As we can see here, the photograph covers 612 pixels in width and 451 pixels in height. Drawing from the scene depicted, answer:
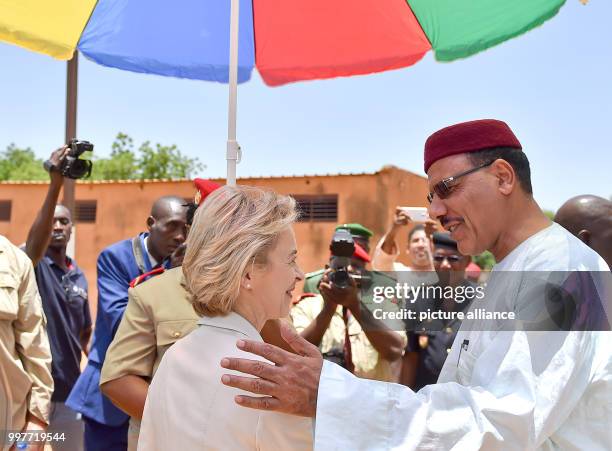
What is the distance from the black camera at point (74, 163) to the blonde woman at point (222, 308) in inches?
82.1

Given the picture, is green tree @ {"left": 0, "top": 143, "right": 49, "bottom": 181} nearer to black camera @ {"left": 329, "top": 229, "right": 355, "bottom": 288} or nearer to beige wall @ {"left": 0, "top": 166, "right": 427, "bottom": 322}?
beige wall @ {"left": 0, "top": 166, "right": 427, "bottom": 322}

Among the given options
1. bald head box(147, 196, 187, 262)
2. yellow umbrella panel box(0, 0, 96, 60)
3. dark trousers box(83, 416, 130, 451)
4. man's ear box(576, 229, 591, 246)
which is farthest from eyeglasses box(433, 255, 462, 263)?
yellow umbrella panel box(0, 0, 96, 60)

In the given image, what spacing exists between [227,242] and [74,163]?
7.38 feet

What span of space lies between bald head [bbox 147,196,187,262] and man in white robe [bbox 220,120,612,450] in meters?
1.96

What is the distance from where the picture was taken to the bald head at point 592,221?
112 inches

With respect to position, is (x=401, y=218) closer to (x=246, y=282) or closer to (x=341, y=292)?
(x=341, y=292)

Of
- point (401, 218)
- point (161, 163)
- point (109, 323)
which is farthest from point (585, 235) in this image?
point (161, 163)

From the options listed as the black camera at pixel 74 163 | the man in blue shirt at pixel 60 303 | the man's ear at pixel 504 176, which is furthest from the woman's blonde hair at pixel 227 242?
the man in blue shirt at pixel 60 303

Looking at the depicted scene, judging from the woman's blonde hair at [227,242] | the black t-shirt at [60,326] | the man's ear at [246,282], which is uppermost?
the woman's blonde hair at [227,242]

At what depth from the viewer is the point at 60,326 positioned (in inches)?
164

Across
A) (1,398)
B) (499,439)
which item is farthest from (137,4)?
(499,439)

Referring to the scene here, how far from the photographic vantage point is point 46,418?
3102 millimetres

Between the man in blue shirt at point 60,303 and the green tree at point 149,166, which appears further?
the green tree at point 149,166

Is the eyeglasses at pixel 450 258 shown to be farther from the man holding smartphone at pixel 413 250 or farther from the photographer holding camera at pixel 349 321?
the man holding smartphone at pixel 413 250
